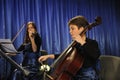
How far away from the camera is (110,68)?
209cm

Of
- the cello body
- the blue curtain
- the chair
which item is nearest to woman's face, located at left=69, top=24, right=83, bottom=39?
the cello body

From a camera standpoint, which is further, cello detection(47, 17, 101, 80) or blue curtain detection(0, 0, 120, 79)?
blue curtain detection(0, 0, 120, 79)

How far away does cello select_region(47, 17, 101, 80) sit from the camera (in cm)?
183

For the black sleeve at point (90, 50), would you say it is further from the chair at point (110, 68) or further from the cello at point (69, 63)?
the chair at point (110, 68)

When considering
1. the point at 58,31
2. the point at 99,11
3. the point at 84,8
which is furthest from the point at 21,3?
the point at 99,11


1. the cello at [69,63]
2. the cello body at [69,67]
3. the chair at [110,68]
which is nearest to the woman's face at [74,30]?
the cello at [69,63]

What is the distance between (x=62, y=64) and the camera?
1975 mm

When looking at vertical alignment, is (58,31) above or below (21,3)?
below

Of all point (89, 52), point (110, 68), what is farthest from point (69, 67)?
point (110, 68)

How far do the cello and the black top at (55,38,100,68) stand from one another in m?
0.04

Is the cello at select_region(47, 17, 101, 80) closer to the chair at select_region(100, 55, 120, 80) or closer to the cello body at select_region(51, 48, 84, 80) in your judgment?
the cello body at select_region(51, 48, 84, 80)

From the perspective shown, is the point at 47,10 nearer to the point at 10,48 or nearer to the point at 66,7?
the point at 66,7

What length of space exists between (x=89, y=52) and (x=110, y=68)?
44 centimetres

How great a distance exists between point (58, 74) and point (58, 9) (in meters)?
2.61
